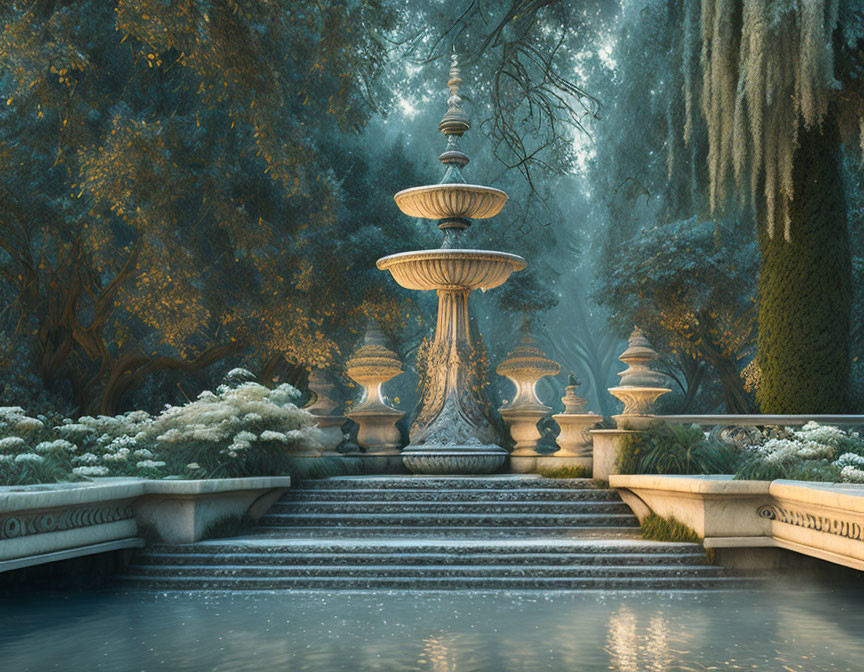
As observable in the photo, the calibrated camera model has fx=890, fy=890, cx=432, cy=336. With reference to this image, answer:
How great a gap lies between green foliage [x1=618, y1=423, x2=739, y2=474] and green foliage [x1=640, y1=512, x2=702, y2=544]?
0.76 m

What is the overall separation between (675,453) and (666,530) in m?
1.27

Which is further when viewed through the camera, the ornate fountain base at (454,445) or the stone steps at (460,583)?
the ornate fountain base at (454,445)

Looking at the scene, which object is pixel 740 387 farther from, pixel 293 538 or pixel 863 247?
pixel 293 538

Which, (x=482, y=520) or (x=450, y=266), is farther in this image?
(x=450, y=266)

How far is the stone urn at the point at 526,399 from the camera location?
15.2 metres

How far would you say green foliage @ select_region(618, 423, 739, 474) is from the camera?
10117 mm

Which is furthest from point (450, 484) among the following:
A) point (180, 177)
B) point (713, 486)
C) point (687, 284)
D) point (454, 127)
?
point (687, 284)

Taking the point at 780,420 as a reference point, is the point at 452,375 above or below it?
above

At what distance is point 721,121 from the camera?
11656 mm

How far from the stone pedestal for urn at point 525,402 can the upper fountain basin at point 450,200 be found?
2714 millimetres

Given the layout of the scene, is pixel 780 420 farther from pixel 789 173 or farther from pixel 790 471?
pixel 789 173

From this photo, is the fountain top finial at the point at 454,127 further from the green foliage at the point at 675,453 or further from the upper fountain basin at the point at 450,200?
the green foliage at the point at 675,453

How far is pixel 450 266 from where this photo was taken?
523 inches

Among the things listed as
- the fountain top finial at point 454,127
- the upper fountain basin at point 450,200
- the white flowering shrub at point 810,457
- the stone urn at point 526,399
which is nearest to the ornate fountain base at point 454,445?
the stone urn at point 526,399
